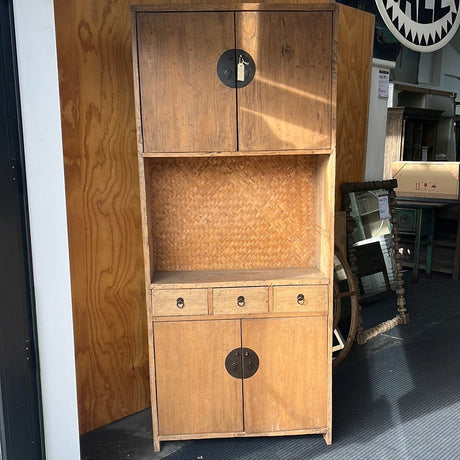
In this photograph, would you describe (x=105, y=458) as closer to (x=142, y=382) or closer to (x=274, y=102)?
(x=142, y=382)

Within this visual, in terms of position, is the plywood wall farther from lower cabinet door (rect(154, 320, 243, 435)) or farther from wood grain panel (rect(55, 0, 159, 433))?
lower cabinet door (rect(154, 320, 243, 435))

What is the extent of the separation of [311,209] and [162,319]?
96 cm

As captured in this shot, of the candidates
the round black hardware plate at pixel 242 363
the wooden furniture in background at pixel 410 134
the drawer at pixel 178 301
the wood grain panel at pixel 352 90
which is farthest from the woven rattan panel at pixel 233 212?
the wooden furniture in background at pixel 410 134

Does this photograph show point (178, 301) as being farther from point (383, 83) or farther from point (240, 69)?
point (383, 83)

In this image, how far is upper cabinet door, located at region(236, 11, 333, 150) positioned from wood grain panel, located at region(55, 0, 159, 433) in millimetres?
670

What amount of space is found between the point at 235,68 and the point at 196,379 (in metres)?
1.46

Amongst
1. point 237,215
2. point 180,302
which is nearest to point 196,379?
point 180,302

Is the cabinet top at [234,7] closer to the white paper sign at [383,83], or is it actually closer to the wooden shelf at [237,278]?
the wooden shelf at [237,278]

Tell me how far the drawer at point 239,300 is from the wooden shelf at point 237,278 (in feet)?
0.10

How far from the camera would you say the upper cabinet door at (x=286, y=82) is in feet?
6.98

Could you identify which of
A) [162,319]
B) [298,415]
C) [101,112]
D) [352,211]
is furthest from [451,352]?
[101,112]

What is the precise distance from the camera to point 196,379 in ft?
7.85

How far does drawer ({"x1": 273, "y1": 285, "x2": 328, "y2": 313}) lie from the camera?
233 centimetres

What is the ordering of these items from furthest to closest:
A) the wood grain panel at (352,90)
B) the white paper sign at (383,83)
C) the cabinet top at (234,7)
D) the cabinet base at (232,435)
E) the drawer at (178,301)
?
the white paper sign at (383,83)
the wood grain panel at (352,90)
the cabinet base at (232,435)
the drawer at (178,301)
the cabinet top at (234,7)
